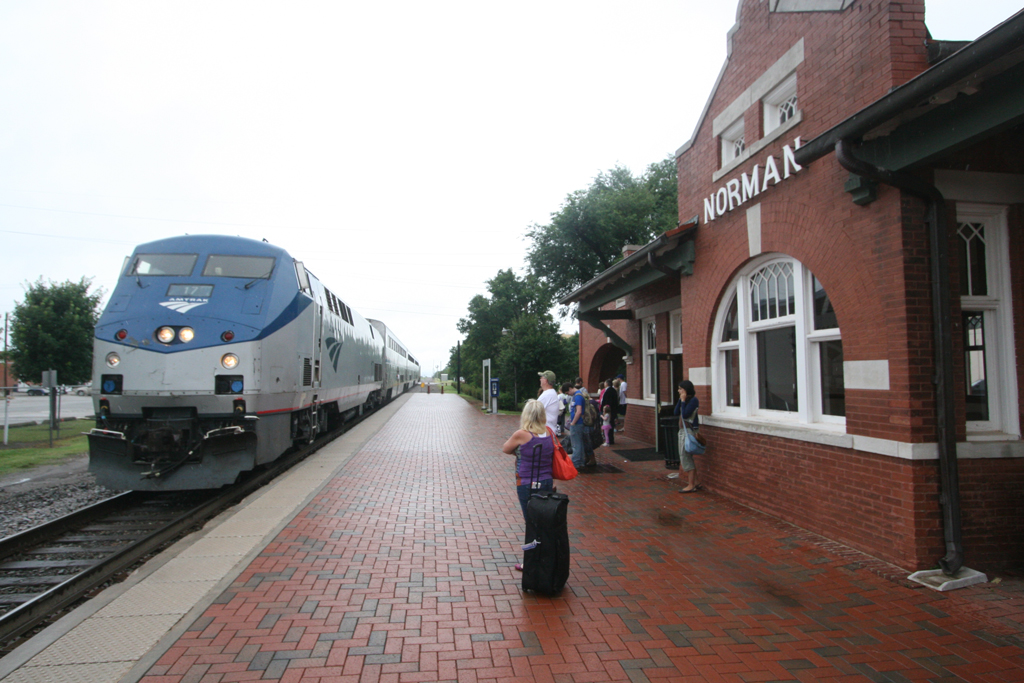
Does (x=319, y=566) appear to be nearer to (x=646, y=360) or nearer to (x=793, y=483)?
(x=793, y=483)

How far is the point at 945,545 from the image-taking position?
15.4 ft

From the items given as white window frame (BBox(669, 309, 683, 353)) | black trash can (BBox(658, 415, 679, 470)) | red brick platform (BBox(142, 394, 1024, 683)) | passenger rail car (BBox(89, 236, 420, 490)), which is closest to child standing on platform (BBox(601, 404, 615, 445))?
white window frame (BBox(669, 309, 683, 353))

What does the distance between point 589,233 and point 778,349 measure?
76.2 feet

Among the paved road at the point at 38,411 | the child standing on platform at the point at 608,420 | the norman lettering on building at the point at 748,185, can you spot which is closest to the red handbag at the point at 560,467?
the norman lettering on building at the point at 748,185

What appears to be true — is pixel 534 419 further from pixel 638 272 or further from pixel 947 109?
pixel 638 272

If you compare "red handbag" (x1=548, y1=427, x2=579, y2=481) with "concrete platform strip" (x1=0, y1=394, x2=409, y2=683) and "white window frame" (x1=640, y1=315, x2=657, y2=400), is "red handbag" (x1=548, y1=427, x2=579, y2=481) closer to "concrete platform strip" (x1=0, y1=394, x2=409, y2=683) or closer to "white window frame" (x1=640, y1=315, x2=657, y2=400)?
"concrete platform strip" (x1=0, y1=394, x2=409, y2=683)

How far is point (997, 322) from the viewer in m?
5.19

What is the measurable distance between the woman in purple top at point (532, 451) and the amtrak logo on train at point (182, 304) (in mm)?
5240

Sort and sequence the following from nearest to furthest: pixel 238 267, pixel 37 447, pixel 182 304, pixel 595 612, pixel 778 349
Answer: pixel 595 612
pixel 778 349
pixel 182 304
pixel 238 267
pixel 37 447

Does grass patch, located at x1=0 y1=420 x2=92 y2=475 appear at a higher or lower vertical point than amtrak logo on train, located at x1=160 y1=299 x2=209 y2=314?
lower

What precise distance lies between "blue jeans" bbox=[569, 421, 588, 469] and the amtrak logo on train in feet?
19.9

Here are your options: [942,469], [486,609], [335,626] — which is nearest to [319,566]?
[335,626]

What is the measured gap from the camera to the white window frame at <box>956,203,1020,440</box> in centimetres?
508

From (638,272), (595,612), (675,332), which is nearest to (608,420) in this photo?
(675,332)
